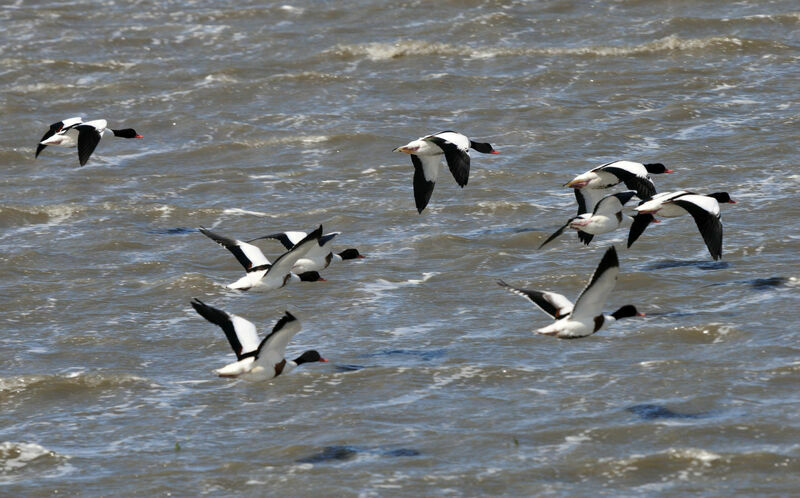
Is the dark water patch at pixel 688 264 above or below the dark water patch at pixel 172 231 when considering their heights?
below

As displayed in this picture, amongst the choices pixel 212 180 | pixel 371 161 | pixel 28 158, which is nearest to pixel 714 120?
pixel 371 161

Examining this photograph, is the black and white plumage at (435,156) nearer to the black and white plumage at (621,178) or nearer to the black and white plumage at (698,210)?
the black and white plumage at (621,178)

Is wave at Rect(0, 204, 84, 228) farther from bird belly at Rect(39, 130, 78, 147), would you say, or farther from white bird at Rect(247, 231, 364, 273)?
white bird at Rect(247, 231, 364, 273)

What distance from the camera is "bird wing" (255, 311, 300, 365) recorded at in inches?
537

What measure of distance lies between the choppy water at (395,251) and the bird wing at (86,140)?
1.48m

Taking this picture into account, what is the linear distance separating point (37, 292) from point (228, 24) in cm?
1610

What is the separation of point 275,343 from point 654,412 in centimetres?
400

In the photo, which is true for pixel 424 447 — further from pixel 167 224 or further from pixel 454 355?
pixel 167 224

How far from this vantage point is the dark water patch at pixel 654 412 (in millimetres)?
14412

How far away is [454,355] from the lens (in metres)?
16.6

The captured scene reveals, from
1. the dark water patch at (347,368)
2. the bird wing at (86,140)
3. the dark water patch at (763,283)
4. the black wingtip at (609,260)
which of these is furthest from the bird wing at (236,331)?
the bird wing at (86,140)

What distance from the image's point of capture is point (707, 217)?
55.6ft

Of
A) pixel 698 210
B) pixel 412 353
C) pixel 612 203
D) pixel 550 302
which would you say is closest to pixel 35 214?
pixel 412 353

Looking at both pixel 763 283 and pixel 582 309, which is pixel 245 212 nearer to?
pixel 763 283
